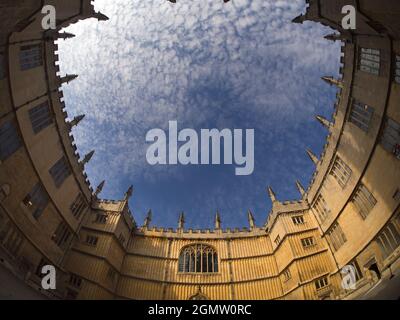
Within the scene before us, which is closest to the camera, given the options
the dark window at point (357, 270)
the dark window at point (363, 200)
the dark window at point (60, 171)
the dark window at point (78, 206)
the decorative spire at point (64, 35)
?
the dark window at point (363, 200)

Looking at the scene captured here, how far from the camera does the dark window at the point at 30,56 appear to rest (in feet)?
68.1

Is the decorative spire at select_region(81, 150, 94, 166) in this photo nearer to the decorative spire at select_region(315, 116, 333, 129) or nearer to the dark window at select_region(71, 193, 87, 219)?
the dark window at select_region(71, 193, 87, 219)

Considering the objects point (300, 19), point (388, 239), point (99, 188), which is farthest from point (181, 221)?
point (300, 19)

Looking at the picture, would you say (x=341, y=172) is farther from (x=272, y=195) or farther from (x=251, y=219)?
(x=251, y=219)

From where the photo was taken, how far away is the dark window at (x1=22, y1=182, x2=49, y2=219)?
72.0 ft

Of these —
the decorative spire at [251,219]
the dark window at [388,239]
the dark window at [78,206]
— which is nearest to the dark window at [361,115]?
the dark window at [388,239]

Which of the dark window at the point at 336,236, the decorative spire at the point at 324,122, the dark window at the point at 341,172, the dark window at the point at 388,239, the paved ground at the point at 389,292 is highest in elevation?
the decorative spire at the point at 324,122

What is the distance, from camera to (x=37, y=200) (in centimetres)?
2286

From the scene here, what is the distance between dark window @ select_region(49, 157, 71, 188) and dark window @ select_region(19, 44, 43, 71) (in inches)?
361

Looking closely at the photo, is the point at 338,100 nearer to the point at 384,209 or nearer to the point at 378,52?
the point at 378,52

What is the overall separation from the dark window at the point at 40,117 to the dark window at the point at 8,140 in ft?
6.51

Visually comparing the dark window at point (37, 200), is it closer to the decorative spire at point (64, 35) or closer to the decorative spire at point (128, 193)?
the decorative spire at point (128, 193)
